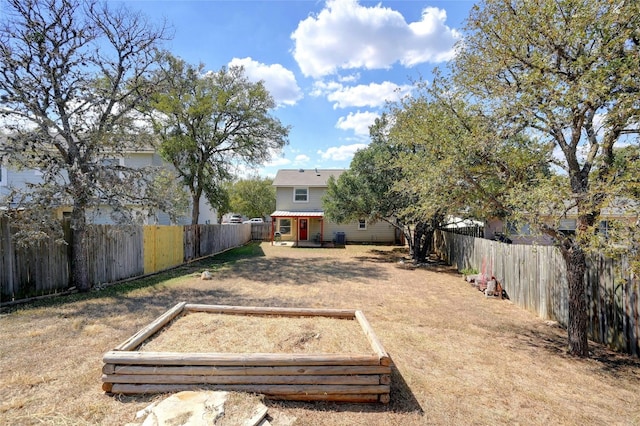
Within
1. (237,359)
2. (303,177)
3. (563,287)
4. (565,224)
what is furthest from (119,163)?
(565,224)

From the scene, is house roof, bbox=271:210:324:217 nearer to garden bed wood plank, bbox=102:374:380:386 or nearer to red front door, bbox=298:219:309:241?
red front door, bbox=298:219:309:241

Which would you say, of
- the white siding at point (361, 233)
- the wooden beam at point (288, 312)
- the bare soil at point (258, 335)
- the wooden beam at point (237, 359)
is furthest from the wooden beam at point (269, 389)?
the white siding at point (361, 233)

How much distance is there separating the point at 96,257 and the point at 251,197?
114 ft

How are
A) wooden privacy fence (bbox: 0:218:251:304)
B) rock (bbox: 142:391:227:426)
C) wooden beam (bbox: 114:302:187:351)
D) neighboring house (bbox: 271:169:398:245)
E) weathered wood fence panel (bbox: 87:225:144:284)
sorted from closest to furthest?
1. rock (bbox: 142:391:227:426)
2. wooden beam (bbox: 114:302:187:351)
3. wooden privacy fence (bbox: 0:218:251:304)
4. weathered wood fence panel (bbox: 87:225:144:284)
5. neighboring house (bbox: 271:169:398:245)

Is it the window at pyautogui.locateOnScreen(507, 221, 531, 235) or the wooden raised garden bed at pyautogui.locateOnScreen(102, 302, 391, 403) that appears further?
the window at pyautogui.locateOnScreen(507, 221, 531, 235)

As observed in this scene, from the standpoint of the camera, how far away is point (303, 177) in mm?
27625

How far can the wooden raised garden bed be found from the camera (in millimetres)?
3604

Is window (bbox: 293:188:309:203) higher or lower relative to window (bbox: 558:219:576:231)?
higher

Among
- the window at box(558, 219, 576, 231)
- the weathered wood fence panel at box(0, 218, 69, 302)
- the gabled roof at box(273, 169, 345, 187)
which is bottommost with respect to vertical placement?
the weathered wood fence panel at box(0, 218, 69, 302)

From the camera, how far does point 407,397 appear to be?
385 centimetres

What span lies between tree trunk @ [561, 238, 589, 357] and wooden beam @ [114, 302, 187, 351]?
21.9 feet

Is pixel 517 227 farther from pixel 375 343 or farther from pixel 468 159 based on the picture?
pixel 375 343

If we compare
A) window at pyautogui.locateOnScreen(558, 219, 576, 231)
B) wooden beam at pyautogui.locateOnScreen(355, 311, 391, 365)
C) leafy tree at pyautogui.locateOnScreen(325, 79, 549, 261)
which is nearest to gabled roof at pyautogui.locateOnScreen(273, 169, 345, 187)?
window at pyautogui.locateOnScreen(558, 219, 576, 231)

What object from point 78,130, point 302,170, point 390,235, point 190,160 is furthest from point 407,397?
point 302,170
